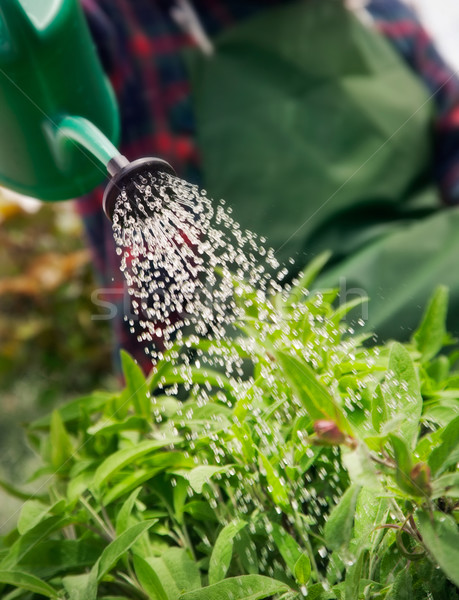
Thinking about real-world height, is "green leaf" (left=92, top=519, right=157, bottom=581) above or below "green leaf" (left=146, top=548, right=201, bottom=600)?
above

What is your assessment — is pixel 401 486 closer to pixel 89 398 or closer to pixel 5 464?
pixel 89 398

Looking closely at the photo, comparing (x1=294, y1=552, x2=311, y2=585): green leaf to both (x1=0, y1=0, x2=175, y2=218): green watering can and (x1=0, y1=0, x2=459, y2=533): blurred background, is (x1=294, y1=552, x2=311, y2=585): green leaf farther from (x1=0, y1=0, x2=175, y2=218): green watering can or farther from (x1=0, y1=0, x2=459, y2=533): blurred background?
(x1=0, y1=0, x2=459, y2=533): blurred background

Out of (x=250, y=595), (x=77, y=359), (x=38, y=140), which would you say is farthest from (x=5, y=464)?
(x=250, y=595)

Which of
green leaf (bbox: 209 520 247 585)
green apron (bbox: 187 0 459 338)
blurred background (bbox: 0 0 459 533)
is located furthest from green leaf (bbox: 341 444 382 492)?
blurred background (bbox: 0 0 459 533)

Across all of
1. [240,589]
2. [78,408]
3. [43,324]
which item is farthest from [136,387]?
[43,324]

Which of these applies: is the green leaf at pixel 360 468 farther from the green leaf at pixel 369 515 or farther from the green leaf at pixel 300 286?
the green leaf at pixel 300 286

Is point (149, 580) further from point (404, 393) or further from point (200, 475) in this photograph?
point (404, 393)
